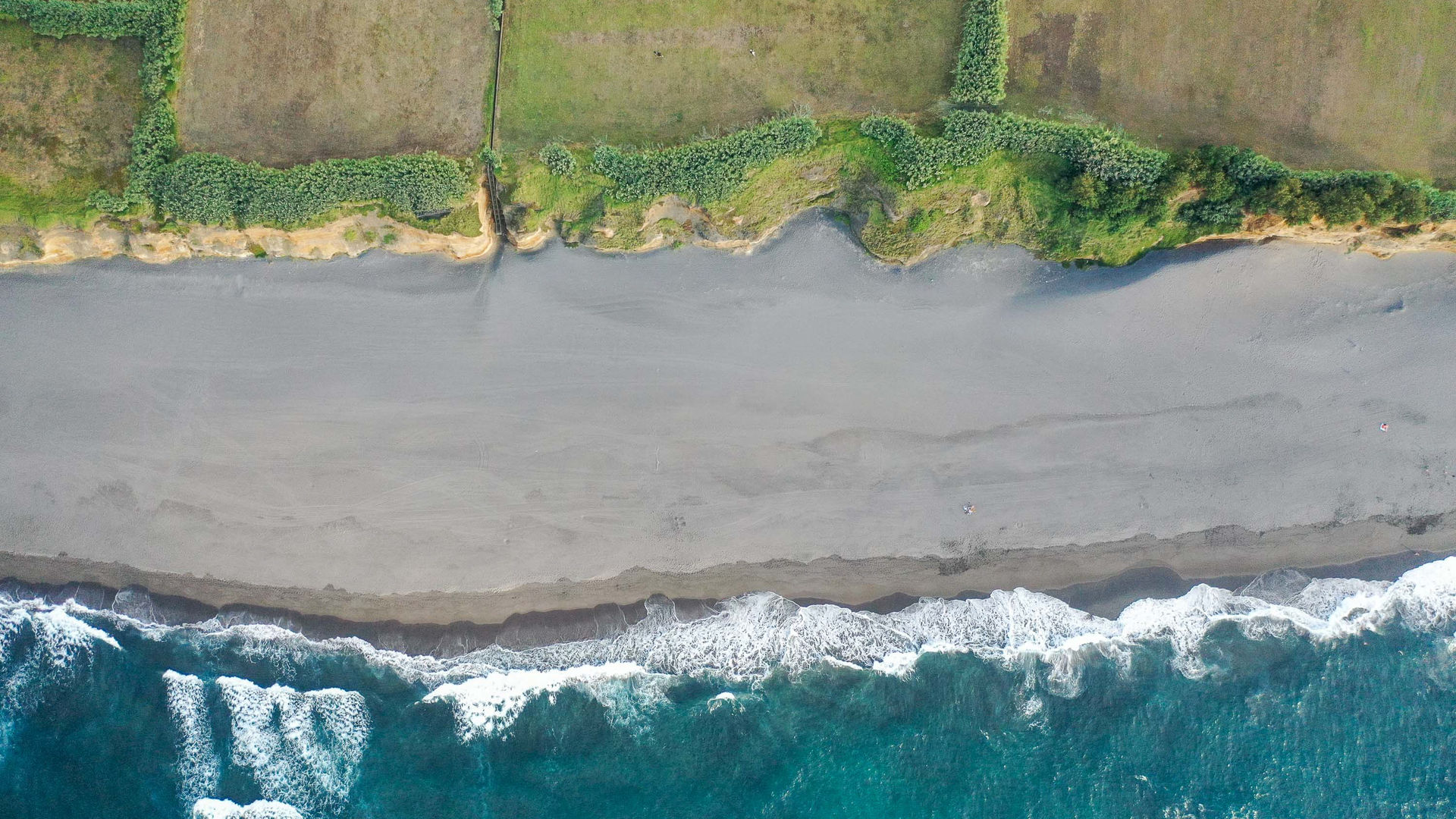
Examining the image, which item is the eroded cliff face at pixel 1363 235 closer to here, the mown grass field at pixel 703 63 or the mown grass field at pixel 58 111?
the mown grass field at pixel 703 63

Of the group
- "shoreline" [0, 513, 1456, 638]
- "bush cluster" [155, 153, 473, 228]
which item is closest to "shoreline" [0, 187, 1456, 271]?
"bush cluster" [155, 153, 473, 228]

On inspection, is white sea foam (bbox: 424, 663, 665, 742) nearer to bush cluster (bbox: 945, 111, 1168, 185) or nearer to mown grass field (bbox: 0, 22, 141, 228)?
bush cluster (bbox: 945, 111, 1168, 185)

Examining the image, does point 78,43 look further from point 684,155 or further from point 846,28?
point 846,28

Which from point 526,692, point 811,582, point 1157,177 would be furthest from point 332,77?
point 1157,177

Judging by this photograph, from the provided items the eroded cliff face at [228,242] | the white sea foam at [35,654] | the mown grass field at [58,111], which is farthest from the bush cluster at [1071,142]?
the white sea foam at [35,654]

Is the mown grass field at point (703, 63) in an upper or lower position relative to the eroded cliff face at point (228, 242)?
upper

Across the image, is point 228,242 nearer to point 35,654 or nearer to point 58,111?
point 58,111
